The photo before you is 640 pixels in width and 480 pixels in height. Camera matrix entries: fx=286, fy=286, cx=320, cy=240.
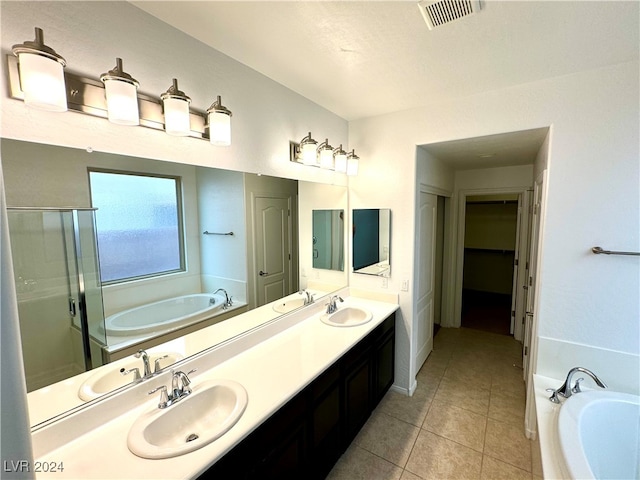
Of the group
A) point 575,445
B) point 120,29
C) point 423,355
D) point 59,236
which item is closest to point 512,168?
point 423,355

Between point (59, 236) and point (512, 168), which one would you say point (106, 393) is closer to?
point (59, 236)

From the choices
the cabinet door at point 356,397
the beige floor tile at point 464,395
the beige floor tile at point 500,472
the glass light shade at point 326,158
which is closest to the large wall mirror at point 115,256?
the glass light shade at point 326,158

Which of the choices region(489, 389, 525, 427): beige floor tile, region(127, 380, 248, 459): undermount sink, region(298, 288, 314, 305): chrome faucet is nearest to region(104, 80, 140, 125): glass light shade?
region(127, 380, 248, 459): undermount sink

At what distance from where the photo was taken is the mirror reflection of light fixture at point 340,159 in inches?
98.5

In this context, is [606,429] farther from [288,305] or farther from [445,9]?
[445,9]

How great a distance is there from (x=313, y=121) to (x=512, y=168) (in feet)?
9.14

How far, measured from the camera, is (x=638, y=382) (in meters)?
1.80

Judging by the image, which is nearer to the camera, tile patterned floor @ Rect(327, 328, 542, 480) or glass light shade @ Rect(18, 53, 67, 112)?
glass light shade @ Rect(18, 53, 67, 112)

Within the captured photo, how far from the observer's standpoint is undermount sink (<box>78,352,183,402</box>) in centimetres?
123

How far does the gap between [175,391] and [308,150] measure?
1755mm

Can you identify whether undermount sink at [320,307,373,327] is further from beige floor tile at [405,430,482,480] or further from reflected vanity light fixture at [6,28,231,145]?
reflected vanity light fixture at [6,28,231,145]

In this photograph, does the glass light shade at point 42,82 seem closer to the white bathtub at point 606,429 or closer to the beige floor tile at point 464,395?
the white bathtub at point 606,429

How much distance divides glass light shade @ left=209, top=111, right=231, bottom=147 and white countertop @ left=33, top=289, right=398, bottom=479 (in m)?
1.13

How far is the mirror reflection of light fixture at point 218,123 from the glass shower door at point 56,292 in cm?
68
